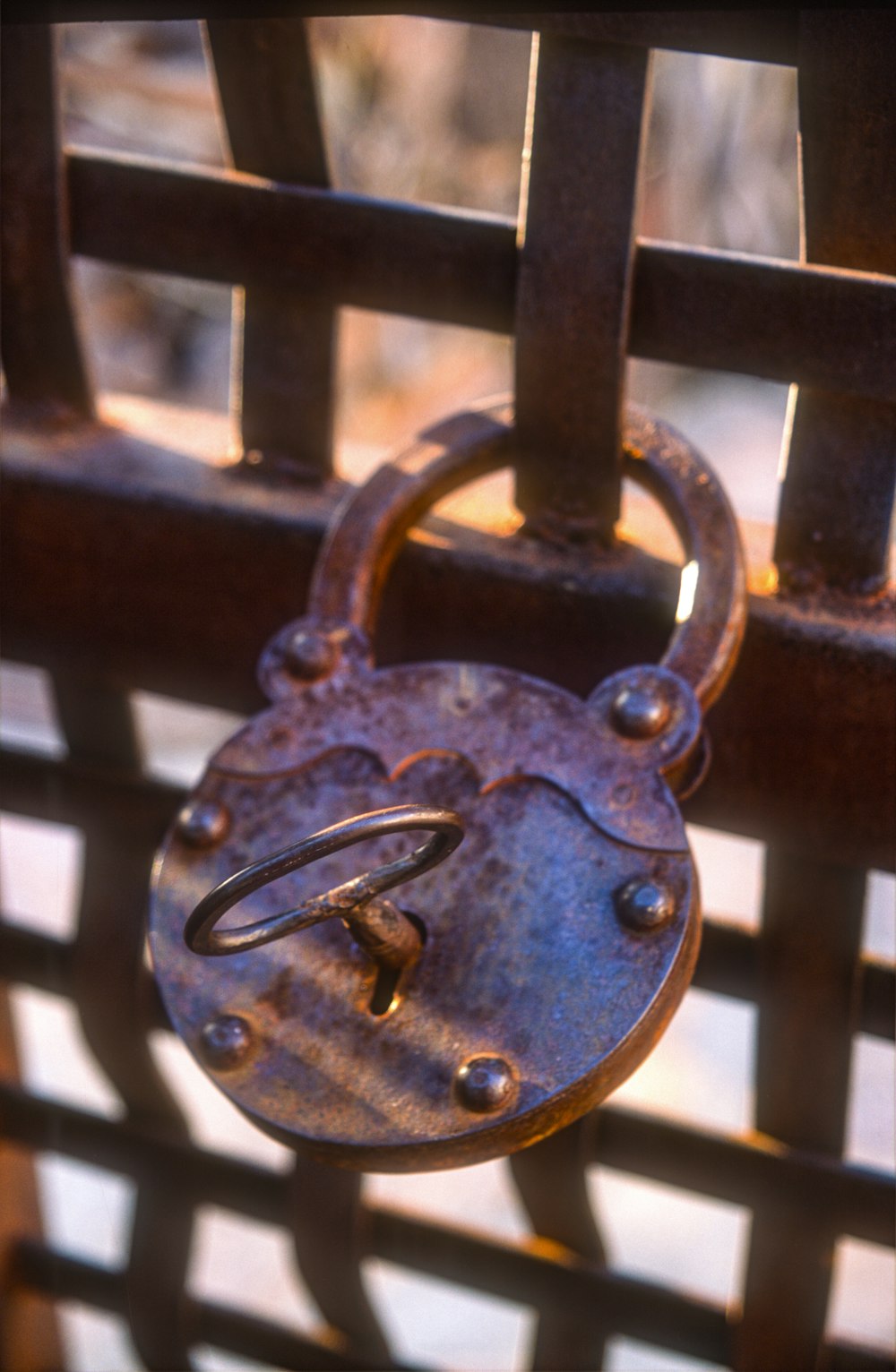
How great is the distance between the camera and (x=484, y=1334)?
1.02 metres

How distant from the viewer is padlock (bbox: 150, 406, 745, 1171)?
34 cm

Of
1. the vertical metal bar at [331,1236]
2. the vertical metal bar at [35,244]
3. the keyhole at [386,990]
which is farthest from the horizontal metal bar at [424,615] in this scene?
the vertical metal bar at [331,1236]

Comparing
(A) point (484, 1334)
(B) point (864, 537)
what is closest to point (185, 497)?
(B) point (864, 537)

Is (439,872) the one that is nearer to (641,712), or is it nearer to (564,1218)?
(641,712)

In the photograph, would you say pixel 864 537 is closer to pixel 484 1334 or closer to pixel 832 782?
pixel 832 782

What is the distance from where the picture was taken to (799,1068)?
53 centimetres

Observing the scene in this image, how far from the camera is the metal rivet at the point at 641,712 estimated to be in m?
0.38

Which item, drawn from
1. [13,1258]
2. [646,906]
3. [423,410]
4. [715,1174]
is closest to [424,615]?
[646,906]

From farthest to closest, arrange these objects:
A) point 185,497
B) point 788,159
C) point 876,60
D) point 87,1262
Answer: point 788,159 → point 87,1262 → point 185,497 → point 876,60

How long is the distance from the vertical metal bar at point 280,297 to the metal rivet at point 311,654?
12 centimetres

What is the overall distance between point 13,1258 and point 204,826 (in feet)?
1.85

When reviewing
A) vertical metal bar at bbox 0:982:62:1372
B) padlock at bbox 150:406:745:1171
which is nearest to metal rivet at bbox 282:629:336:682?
padlock at bbox 150:406:745:1171

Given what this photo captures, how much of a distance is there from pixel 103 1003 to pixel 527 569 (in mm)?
366

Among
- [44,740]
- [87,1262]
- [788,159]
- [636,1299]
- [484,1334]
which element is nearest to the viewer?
[636,1299]
